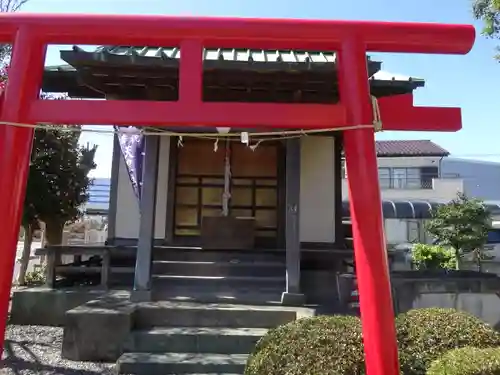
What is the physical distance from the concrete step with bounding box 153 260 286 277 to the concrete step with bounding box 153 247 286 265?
31cm

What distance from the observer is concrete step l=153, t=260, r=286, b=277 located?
830 centimetres

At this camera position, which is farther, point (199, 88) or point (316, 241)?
point (316, 241)

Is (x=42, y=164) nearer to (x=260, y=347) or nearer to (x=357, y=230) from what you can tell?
(x=260, y=347)

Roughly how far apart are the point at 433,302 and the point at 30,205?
26.7 feet

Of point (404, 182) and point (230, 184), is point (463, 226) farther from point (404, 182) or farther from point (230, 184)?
point (404, 182)

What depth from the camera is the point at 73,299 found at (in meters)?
7.46

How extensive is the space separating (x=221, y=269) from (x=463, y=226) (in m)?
9.07

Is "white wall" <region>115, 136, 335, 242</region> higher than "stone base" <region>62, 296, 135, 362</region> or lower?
higher

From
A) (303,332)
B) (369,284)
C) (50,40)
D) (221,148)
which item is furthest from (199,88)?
(221,148)

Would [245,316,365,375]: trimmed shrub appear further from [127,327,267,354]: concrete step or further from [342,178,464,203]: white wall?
[342,178,464,203]: white wall

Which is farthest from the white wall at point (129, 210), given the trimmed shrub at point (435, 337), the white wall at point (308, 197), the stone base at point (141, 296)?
the trimmed shrub at point (435, 337)

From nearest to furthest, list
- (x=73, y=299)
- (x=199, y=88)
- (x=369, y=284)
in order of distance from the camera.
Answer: (x=369, y=284), (x=199, y=88), (x=73, y=299)

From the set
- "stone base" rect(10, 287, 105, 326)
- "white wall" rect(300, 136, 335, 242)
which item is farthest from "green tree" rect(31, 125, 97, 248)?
"white wall" rect(300, 136, 335, 242)

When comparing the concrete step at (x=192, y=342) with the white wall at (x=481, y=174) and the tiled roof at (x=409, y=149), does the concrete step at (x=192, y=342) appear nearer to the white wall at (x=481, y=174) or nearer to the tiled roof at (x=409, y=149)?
the tiled roof at (x=409, y=149)
